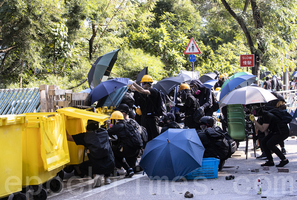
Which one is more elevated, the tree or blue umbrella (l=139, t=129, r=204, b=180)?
the tree

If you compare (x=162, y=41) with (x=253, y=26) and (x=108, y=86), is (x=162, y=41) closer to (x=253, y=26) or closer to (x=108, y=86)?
(x=253, y=26)

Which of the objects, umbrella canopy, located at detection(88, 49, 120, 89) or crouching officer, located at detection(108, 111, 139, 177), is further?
umbrella canopy, located at detection(88, 49, 120, 89)

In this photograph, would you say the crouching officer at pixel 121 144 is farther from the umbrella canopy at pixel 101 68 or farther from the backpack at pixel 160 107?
the umbrella canopy at pixel 101 68

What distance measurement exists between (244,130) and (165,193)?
155 inches

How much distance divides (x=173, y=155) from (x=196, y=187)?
71 centimetres

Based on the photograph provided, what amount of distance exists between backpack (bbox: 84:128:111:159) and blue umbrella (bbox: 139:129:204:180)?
0.87m

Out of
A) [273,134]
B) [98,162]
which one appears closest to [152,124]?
[98,162]

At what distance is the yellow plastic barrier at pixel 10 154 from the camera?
495cm

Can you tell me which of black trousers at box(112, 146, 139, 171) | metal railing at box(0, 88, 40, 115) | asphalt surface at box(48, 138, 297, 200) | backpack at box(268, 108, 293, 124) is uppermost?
metal railing at box(0, 88, 40, 115)

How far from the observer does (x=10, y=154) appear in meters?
5.07

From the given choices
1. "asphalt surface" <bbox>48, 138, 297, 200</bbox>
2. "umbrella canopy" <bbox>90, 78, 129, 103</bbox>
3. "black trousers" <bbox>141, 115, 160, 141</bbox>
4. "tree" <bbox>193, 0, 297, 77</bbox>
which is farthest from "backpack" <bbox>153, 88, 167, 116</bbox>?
"tree" <bbox>193, 0, 297, 77</bbox>

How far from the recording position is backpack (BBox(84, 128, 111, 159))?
643cm

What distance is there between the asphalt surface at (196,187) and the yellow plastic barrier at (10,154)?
3.21ft

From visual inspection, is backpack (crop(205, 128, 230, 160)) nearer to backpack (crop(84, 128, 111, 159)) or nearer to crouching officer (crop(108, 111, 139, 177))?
crouching officer (crop(108, 111, 139, 177))
